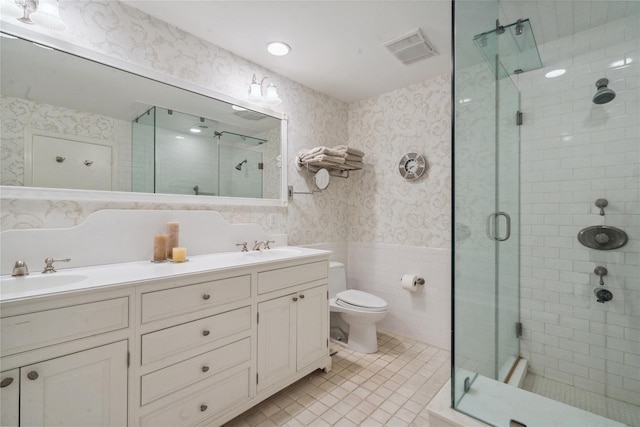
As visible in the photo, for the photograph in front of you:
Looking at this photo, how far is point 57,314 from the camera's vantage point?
0.99 metres

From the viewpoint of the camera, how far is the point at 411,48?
2033 mm

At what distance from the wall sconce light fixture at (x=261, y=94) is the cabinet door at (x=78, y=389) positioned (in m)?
1.77

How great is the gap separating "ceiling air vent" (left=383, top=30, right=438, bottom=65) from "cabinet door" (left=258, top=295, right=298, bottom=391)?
1.90 metres

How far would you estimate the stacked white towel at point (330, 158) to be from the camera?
241 centimetres

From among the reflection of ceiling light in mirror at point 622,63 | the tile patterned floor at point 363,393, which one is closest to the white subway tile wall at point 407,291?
the tile patterned floor at point 363,393

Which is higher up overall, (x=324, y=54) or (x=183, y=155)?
(x=324, y=54)

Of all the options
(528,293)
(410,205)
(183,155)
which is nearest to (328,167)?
(410,205)

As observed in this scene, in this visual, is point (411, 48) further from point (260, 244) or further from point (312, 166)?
point (260, 244)

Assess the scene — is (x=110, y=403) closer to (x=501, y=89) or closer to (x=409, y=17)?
(x=409, y=17)

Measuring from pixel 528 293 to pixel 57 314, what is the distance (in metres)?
2.68

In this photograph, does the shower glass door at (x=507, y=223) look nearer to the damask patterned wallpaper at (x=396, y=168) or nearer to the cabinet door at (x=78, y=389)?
the damask patterned wallpaper at (x=396, y=168)

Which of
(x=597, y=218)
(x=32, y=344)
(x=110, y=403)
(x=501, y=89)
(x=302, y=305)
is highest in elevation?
(x=501, y=89)

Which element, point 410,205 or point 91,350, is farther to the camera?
point 410,205

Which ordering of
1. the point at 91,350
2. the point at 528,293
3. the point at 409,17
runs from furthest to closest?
the point at 528,293, the point at 409,17, the point at 91,350
